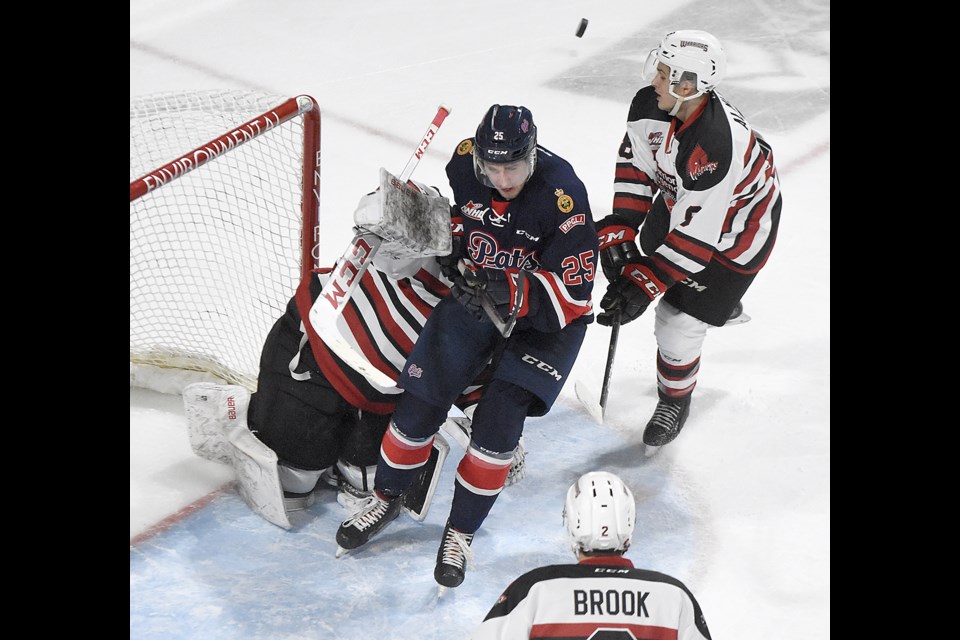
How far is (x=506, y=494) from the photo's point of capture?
3055mm

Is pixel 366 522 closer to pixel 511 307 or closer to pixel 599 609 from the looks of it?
pixel 511 307

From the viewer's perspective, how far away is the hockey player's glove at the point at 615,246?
3068 millimetres

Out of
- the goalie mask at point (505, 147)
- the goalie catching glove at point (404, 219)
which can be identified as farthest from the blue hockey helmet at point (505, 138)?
the goalie catching glove at point (404, 219)

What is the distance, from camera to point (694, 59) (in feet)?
9.09

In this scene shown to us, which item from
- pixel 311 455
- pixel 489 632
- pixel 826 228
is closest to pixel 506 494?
pixel 311 455

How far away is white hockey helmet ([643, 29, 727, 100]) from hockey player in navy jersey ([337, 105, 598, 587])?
364 mm

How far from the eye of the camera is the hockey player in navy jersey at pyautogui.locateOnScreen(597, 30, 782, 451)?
282cm

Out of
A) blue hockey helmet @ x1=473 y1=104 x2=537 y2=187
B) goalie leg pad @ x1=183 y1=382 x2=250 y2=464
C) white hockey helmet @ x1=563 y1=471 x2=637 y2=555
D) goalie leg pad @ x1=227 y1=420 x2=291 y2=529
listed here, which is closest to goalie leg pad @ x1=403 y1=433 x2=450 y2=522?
goalie leg pad @ x1=227 y1=420 x2=291 y2=529

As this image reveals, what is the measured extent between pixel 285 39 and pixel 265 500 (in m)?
3.10

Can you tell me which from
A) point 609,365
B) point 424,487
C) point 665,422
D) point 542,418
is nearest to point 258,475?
point 424,487

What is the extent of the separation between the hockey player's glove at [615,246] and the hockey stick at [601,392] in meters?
0.16

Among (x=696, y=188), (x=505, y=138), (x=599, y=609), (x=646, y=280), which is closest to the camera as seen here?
(x=599, y=609)

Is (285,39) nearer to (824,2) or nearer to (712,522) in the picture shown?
(824,2)

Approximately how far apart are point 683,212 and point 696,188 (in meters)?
0.07
